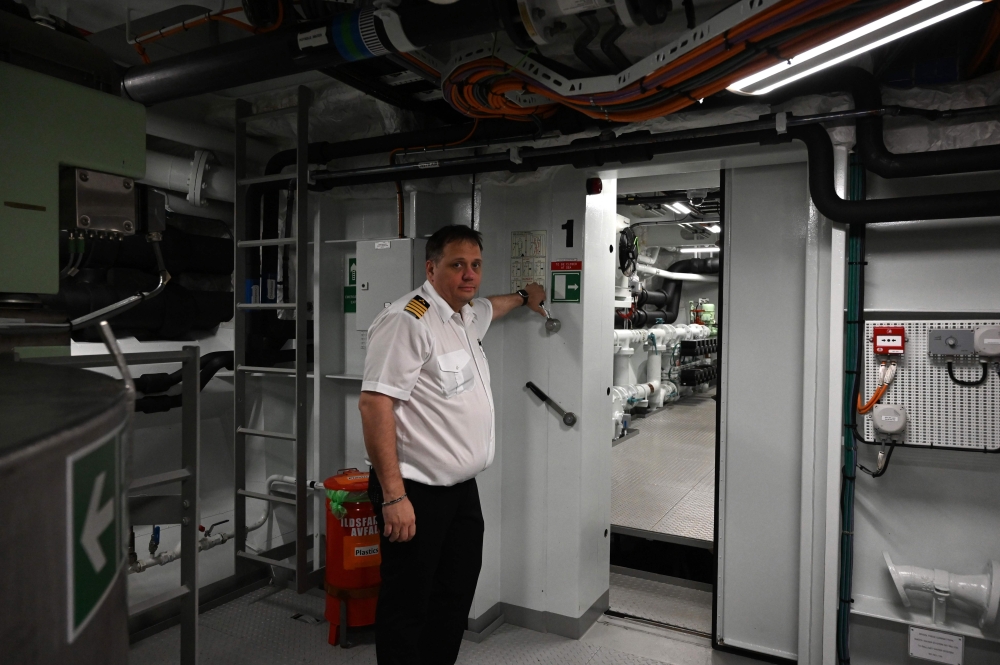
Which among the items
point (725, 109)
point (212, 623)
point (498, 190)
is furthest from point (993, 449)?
point (212, 623)

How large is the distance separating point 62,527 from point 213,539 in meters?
3.51

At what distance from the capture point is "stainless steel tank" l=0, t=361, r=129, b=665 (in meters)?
0.49

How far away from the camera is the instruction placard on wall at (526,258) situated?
3301mm

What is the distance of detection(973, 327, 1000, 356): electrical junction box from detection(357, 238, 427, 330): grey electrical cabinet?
2.48 m

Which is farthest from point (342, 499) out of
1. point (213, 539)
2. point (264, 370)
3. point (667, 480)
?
point (667, 480)

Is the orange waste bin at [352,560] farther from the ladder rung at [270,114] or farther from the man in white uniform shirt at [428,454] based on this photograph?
the ladder rung at [270,114]

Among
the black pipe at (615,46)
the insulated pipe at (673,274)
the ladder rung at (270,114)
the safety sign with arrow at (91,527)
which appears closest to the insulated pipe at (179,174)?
the ladder rung at (270,114)

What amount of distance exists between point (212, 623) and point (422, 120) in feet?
9.82

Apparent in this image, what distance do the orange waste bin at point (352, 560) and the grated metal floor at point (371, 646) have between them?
17cm

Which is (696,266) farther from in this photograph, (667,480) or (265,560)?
(265,560)

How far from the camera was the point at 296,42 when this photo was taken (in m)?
2.22

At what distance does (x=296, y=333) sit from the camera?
332 cm

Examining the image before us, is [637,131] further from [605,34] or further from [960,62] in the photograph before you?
[960,62]

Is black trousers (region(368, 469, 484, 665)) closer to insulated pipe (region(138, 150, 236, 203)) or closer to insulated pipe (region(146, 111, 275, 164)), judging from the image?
insulated pipe (region(138, 150, 236, 203))
